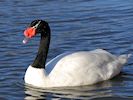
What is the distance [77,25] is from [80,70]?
4408 millimetres

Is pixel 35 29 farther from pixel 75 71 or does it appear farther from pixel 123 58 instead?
pixel 123 58

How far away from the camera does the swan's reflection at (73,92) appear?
1164cm

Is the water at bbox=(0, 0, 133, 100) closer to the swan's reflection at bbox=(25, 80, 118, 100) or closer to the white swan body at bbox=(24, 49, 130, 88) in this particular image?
the swan's reflection at bbox=(25, 80, 118, 100)

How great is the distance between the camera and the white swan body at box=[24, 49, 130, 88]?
12.2 meters

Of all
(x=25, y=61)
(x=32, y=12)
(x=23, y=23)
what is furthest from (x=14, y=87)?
(x=32, y=12)

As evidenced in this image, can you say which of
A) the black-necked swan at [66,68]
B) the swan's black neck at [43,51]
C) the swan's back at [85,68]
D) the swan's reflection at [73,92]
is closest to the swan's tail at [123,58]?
the swan's back at [85,68]

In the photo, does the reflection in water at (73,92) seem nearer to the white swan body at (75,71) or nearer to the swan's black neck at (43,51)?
the white swan body at (75,71)

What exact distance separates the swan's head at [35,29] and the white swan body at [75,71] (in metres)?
0.59

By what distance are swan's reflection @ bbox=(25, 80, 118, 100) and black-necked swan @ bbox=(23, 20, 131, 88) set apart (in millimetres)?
152

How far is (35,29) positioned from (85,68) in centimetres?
117

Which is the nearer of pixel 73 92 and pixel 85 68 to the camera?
pixel 73 92

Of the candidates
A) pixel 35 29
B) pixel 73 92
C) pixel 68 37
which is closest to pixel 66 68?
pixel 73 92

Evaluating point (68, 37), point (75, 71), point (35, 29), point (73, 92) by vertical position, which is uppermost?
point (35, 29)

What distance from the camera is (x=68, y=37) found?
15.5 metres
